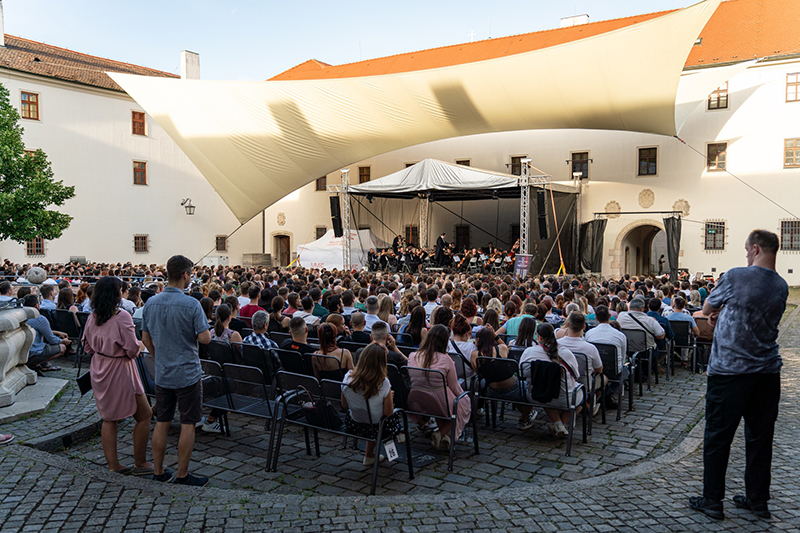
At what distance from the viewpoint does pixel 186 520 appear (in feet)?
10.7

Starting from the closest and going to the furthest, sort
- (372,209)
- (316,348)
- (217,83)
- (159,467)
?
(159,467) < (316,348) < (217,83) < (372,209)

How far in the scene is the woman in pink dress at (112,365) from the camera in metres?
3.91

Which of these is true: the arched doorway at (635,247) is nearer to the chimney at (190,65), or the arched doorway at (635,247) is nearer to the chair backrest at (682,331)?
the chair backrest at (682,331)

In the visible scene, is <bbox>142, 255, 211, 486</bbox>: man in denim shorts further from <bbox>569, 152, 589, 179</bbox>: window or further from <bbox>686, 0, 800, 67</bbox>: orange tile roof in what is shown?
<bbox>686, 0, 800, 67</bbox>: orange tile roof

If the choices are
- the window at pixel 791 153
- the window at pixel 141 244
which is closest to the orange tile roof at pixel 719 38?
the window at pixel 791 153

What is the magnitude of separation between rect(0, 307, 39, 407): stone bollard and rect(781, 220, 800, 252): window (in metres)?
22.2

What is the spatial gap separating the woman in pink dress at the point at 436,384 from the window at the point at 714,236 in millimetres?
19713

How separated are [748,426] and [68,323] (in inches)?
309

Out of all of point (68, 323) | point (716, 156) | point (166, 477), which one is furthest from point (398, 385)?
point (716, 156)

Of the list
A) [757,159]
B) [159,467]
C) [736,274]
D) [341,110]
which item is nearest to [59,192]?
Result: [341,110]

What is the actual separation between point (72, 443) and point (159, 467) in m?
1.34

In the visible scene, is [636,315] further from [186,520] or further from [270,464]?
[186,520]

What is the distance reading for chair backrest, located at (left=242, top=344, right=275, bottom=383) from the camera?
5102mm

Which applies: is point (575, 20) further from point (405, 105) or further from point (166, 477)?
point (166, 477)
